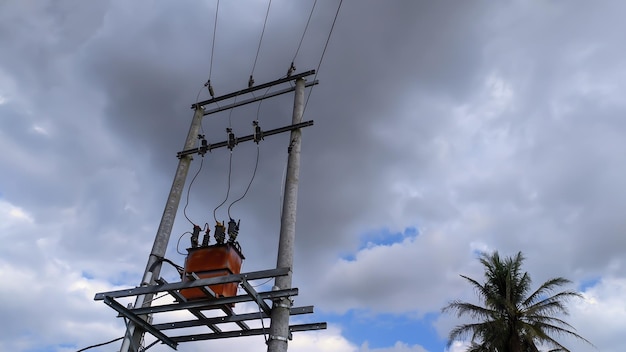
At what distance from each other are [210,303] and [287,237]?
1.42 meters

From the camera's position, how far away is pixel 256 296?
6.38m

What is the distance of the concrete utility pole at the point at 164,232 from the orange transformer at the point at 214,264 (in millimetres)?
915

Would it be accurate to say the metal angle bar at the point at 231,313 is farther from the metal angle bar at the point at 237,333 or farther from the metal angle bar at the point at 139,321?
the metal angle bar at the point at 139,321

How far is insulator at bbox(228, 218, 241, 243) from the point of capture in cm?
732

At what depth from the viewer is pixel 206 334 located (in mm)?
7668

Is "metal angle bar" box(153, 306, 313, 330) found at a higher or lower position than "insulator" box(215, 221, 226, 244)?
lower

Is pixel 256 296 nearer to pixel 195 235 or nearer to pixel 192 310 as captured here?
pixel 192 310

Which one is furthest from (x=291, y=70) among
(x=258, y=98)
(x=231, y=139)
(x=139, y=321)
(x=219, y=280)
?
(x=139, y=321)

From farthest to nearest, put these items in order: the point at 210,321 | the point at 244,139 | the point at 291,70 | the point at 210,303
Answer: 1. the point at 291,70
2. the point at 244,139
3. the point at 210,321
4. the point at 210,303

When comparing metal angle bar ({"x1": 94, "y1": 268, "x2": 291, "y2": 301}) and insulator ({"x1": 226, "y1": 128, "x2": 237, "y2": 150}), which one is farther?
insulator ({"x1": 226, "y1": 128, "x2": 237, "y2": 150})

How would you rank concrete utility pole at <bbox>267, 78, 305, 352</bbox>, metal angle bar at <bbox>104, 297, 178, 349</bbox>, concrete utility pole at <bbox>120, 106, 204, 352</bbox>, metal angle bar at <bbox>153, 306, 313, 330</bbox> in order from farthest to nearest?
concrete utility pole at <bbox>120, 106, 204, 352</bbox>, metal angle bar at <bbox>104, 297, 178, 349</bbox>, metal angle bar at <bbox>153, 306, 313, 330</bbox>, concrete utility pole at <bbox>267, 78, 305, 352</bbox>

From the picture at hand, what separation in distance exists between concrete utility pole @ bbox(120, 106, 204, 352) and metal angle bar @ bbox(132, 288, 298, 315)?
218 mm

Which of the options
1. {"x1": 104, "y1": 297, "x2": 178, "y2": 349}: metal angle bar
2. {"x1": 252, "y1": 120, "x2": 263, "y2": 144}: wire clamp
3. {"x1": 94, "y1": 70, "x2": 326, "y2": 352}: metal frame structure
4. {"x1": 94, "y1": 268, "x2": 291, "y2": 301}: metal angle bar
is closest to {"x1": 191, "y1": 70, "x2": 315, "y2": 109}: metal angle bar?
{"x1": 94, "y1": 70, "x2": 326, "y2": 352}: metal frame structure

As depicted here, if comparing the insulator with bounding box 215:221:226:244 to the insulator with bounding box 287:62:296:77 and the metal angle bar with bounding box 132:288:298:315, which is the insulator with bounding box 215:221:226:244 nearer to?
the metal angle bar with bounding box 132:288:298:315
